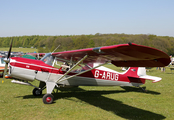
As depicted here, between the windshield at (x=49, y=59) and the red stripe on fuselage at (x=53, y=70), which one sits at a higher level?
the windshield at (x=49, y=59)

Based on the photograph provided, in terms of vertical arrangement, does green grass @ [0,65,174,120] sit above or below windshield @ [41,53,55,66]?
below

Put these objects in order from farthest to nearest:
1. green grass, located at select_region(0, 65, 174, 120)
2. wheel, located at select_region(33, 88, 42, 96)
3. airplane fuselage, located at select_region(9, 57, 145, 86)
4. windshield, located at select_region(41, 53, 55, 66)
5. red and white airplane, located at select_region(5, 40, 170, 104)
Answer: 1. wheel, located at select_region(33, 88, 42, 96)
2. windshield, located at select_region(41, 53, 55, 66)
3. airplane fuselage, located at select_region(9, 57, 145, 86)
4. red and white airplane, located at select_region(5, 40, 170, 104)
5. green grass, located at select_region(0, 65, 174, 120)

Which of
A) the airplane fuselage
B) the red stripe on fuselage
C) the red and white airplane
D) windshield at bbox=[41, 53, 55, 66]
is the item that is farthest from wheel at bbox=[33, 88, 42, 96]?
windshield at bbox=[41, 53, 55, 66]

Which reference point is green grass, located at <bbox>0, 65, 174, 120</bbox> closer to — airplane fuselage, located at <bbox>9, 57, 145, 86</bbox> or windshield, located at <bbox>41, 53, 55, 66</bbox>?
airplane fuselage, located at <bbox>9, 57, 145, 86</bbox>

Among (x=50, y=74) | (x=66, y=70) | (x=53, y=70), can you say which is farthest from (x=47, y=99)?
(x=66, y=70)

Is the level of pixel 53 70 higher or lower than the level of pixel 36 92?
higher

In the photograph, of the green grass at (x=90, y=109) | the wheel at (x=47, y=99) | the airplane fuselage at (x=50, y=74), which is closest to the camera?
the green grass at (x=90, y=109)

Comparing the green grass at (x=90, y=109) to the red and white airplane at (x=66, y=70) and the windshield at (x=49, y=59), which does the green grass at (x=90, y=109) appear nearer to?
the red and white airplane at (x=66, y=70)

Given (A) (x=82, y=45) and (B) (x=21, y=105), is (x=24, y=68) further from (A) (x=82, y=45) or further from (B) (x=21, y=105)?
(A) (x=82, y=45)

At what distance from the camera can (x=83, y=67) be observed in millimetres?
7449

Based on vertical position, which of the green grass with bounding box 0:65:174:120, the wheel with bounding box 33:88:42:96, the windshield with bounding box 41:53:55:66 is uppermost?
the windshield with bounding box 41:53:55:66

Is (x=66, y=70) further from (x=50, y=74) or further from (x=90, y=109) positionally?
(x=90, y=109)

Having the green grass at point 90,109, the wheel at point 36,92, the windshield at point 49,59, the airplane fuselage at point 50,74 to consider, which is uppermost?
the windshield at point 49,59

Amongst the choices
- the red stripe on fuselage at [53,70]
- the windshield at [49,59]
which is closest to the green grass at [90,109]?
the red stripe on fuselage at [53,70]
